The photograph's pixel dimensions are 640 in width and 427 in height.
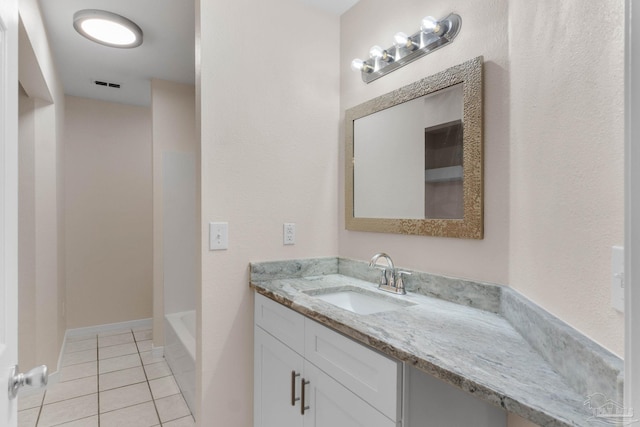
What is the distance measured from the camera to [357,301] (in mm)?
1646

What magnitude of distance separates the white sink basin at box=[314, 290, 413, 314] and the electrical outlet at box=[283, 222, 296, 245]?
1.19 ft

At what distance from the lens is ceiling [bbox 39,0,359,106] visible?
203 cm

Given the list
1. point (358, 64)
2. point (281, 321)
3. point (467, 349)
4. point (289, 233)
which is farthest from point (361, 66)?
point (467, 349)

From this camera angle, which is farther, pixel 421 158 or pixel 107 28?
pixel 107 28

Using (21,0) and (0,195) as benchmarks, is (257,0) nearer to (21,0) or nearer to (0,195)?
(21,0)

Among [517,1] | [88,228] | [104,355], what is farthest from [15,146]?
[88,228]

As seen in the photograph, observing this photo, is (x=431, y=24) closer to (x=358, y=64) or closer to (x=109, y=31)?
(x=358, y=64)

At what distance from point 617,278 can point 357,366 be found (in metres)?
0.69

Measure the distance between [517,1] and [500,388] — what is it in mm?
1157

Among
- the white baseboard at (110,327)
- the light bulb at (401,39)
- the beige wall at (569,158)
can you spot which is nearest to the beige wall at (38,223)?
the white baseboard at (110,327)

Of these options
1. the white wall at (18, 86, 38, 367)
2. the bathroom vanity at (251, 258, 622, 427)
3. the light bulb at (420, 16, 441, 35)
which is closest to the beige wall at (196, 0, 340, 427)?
the bathroom vanity at (251, 258, 622, 427)

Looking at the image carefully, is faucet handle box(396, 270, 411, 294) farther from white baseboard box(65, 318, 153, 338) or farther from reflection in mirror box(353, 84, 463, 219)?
white baseboard box(65, 318, 153, 338)

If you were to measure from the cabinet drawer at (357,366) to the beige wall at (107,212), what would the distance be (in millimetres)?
3225

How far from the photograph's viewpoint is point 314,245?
77.0 inches
